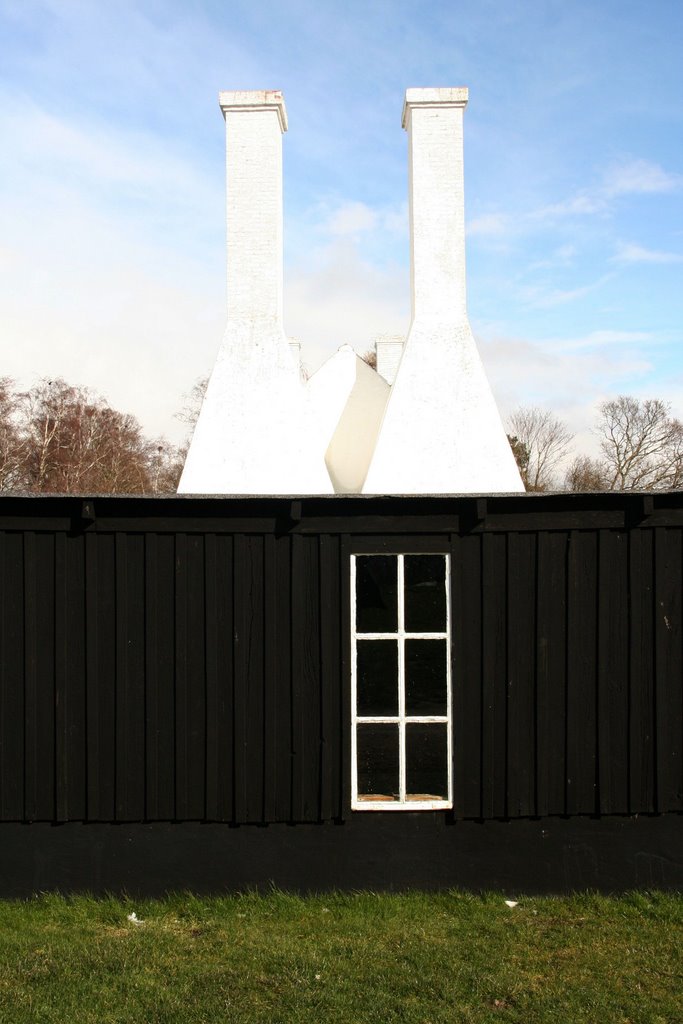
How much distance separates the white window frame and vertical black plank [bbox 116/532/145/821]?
151 cm

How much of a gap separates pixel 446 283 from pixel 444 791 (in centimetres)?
661

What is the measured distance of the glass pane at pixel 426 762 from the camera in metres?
5.09

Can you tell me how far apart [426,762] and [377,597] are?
4.03 feet

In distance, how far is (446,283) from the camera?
9359mm

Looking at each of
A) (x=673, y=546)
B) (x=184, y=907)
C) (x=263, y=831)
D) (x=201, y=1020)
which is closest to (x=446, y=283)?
(x=673, y=546)

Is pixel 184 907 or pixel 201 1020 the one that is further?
pixel 184 907

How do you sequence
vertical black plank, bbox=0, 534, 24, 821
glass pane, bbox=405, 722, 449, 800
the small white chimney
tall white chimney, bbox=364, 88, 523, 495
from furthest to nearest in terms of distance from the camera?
the small white chimney
tall white chimney, bbox=364, 88, 523, 495
glass pane, bbox=405, 722, 449, 800
vertical black plank, bbox=0, 534, 24, 821

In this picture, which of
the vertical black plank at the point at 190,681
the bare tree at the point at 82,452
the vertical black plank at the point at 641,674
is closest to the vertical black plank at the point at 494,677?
the vertical black plank at the point at 641,674

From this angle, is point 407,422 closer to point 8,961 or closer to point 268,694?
point 268,694

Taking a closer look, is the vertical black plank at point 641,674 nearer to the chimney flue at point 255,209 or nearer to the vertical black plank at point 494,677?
the vertical black plank at point 494,677

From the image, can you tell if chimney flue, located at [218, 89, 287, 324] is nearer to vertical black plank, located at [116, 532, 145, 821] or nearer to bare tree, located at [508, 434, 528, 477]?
vertical black plank, located at [116, 532, 145, 821]

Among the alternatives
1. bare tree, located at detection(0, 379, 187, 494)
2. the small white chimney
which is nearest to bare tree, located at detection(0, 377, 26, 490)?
bare tree, located at detection(0, 379, 187, 494)

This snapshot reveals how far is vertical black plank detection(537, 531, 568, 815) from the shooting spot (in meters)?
5.05

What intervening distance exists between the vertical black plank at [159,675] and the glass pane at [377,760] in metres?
1.34
